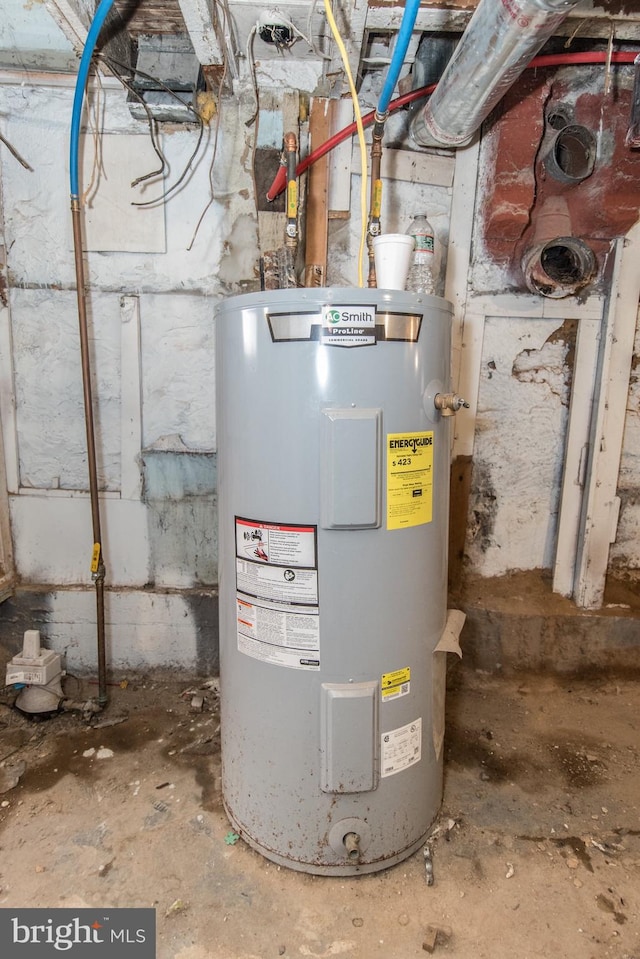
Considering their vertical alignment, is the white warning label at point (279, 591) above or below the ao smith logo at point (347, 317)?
below

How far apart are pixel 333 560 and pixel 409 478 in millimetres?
244

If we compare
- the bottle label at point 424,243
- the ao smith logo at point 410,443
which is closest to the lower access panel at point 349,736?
the ao smith logo at point 410,443

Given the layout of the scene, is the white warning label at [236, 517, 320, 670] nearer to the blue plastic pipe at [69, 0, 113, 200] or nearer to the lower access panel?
the lower access panel

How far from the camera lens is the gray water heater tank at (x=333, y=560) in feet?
3.42

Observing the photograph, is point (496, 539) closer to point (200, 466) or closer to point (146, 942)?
point (200, 466)

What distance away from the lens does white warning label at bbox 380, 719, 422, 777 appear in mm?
1162

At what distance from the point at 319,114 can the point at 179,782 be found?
2.15 m

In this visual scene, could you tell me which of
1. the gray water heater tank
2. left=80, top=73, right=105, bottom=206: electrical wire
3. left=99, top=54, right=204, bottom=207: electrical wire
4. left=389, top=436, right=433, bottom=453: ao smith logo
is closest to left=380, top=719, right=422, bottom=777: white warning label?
the gray water heater tank

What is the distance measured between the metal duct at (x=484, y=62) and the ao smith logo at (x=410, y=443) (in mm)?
935

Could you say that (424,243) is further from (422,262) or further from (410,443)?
(410,443)

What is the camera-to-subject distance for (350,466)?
1038mm

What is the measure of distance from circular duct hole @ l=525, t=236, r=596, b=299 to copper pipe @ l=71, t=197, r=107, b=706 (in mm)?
1505

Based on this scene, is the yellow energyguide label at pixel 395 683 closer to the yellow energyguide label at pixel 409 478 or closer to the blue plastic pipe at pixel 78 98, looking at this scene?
the yellow energyguide label at pixel 409 478

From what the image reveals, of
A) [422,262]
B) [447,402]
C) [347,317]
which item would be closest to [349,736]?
[447,402]
